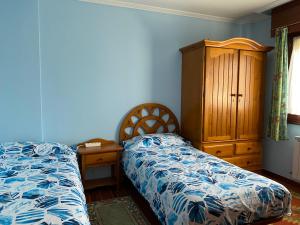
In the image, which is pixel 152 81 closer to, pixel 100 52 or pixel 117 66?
pixel 117 66

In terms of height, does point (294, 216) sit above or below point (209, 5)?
below

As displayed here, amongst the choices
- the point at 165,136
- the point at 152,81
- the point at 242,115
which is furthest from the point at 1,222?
the point at 242,115

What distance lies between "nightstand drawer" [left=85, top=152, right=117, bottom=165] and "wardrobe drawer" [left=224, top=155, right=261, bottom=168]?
1585 millimetres

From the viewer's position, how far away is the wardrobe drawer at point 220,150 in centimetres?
303

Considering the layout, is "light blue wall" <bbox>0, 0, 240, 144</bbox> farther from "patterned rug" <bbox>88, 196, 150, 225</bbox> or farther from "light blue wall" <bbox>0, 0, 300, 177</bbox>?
"patterned rug" <bbox>88, 196, 150, 225</bbox>

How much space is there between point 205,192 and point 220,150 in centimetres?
154

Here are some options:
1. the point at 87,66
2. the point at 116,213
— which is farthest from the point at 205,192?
the point at 87,66

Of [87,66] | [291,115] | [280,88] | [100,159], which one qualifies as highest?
[87,66]

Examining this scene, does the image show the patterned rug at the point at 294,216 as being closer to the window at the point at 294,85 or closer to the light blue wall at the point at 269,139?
the light blue wall at the point at 269,139

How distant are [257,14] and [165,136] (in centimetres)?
230

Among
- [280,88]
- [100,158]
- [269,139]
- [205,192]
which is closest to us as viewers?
[205,192]

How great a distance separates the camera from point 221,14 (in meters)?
3.42

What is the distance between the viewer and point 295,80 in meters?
3.08

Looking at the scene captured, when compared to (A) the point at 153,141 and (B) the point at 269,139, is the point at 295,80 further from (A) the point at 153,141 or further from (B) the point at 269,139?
(A) the point at 153,141
